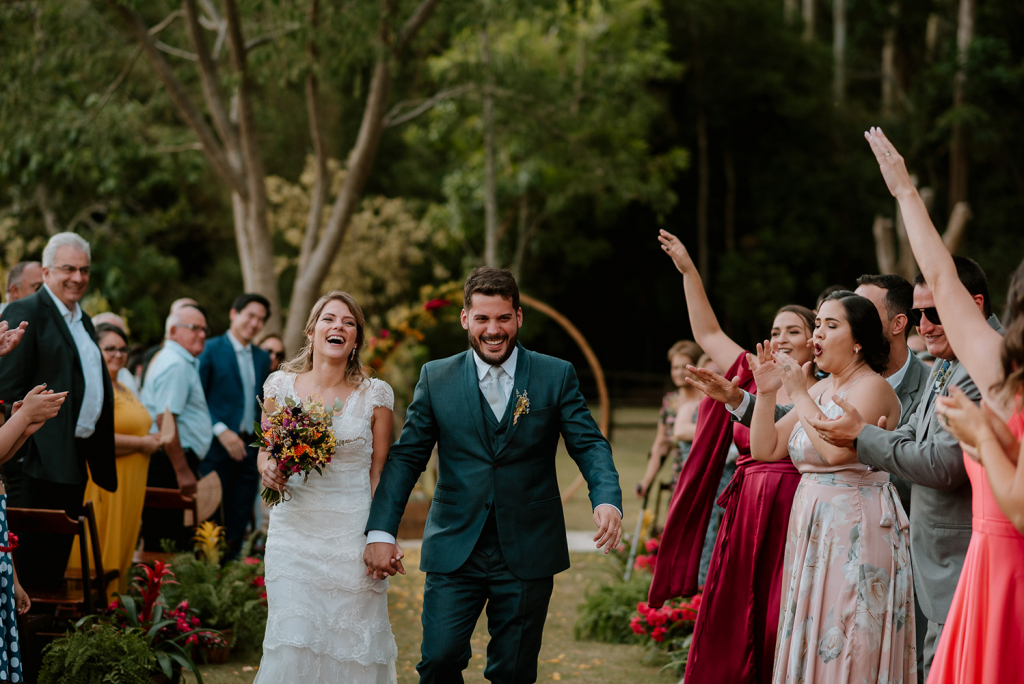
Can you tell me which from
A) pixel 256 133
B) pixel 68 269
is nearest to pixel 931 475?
pixel 68 269

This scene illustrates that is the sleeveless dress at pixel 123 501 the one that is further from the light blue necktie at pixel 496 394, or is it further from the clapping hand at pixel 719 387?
the clapping hand at pixel 719 387

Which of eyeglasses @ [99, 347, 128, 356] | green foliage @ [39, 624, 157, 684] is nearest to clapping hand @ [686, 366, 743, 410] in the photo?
green foliage @ [39, 624, 157, 684]

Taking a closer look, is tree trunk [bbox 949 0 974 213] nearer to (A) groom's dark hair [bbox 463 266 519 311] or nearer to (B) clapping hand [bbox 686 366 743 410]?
(B) clapping hand [bbox 686 366 743 410]

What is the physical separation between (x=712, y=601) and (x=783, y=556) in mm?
423

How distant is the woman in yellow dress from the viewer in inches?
229

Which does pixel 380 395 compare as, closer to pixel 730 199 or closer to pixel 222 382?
pixel 222 382

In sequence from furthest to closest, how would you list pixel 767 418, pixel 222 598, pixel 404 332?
pixel 404 332
pixel 222 598
pixel 767 418

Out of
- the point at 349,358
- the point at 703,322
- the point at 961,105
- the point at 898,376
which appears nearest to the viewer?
the point at 898,376

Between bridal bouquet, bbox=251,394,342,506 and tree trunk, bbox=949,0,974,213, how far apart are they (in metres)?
22.8

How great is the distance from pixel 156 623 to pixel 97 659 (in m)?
0.44

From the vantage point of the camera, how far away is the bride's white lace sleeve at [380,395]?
14.4 ft

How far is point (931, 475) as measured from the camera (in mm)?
3115

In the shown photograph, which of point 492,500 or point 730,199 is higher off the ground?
point 730,199

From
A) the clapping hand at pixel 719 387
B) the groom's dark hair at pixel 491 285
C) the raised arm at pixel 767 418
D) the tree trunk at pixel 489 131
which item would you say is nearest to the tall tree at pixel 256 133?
the tree trunk at pixel 489 131
